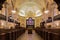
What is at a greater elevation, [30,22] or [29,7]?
[29,7]

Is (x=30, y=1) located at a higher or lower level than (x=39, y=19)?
higher

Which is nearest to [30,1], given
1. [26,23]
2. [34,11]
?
[34,11]

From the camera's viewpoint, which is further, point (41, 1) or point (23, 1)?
point (23, 1)

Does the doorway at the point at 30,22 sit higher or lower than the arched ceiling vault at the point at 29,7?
lower

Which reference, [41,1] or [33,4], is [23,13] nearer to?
[33,4]

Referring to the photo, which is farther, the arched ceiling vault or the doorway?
the doorway

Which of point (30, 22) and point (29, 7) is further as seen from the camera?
point (30, 22)

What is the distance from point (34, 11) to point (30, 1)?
11.9 feet

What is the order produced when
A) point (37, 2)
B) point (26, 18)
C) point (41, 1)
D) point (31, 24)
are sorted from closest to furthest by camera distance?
point (41, 1)
point (37, 2)
point (26, 18)
point (31, 24)

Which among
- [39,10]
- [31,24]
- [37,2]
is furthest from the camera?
[31,24]

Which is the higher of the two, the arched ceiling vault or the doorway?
the arched ceiling vault

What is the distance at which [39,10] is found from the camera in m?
32.8

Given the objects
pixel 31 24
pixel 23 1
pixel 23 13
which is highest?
pixel 23 1

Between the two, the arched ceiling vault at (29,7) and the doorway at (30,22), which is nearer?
the arched ceiling vault at (29,7)
